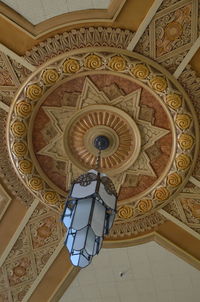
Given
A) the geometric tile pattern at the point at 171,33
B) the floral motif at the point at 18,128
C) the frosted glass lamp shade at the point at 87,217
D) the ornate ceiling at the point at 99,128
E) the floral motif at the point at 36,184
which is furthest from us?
the floral motif at the point at 36,184

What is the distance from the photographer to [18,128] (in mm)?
5203

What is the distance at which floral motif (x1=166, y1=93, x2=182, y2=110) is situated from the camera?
498 centimetres

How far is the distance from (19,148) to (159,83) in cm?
165

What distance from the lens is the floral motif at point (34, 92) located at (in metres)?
5.02

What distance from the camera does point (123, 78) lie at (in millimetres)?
5051

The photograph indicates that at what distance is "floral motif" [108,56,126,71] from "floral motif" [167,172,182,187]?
1.29 meters

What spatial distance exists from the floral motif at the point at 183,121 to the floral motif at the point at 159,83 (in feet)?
1.11

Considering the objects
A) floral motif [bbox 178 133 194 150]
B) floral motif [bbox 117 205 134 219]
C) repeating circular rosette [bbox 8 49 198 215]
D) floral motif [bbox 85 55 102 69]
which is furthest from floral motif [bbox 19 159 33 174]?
floral motif [bbox 178 133 194 150]

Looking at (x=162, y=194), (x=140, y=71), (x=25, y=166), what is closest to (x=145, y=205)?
(x=162, y=194)

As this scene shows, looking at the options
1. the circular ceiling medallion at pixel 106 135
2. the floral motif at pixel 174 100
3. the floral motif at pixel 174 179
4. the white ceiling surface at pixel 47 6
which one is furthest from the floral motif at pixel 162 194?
the white ceiling surface at pixel 47 6

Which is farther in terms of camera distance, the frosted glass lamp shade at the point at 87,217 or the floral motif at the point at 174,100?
the floral motif at the point at 174,100

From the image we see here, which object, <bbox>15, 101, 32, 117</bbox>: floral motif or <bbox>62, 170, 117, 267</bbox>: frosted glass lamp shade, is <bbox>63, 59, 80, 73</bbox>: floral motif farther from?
<bbox>62, 170, 117, 267</bbox>: frosted glass lamp shade

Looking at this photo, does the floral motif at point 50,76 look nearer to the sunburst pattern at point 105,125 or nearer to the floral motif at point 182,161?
the sunburst pattern at point 105,125

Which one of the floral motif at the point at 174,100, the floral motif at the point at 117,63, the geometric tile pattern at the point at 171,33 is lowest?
the floral motif at the point at 174,100
